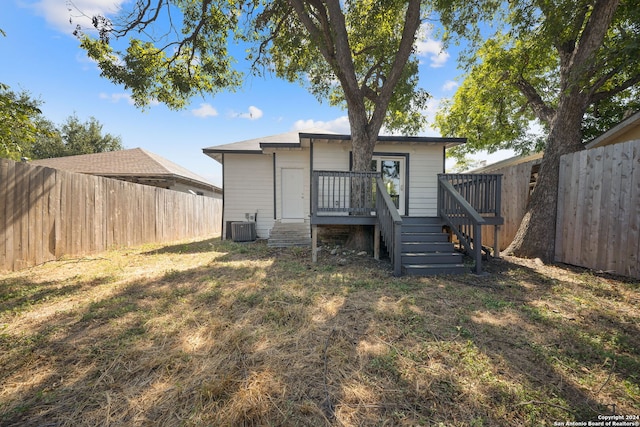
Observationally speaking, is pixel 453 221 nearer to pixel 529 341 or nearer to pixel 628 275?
pixel 628 275

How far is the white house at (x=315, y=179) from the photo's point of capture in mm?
6402

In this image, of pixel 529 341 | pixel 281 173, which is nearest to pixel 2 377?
pixel 529 341

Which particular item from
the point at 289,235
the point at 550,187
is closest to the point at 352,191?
the point at 289,235

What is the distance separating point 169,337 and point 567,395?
329 centimetres

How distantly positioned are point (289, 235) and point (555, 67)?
12.6 meters

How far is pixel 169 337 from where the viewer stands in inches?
97.9

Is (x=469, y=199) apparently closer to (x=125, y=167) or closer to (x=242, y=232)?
(x=242, y=232)

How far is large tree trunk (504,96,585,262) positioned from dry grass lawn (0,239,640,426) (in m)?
1.37

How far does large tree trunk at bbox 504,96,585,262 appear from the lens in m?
5.48

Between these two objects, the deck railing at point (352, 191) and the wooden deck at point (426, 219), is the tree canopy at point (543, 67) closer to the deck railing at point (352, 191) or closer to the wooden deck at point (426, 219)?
→ the wooden deck at point (426, 219)

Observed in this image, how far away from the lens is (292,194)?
915cm

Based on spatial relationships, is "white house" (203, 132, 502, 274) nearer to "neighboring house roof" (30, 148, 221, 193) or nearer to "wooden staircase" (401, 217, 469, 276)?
"wooden staircase" (401, 217, 469, 276)

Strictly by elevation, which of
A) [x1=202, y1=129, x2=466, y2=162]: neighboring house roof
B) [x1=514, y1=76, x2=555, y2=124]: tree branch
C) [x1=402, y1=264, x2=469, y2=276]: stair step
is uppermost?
[x1=514, y1=76, x2=555, y2=124]: tree branch

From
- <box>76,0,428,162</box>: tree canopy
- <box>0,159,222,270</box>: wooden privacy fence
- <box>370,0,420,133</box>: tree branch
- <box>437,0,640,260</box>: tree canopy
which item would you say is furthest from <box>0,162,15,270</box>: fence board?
<box>437,0,640,260</box>: tree canopy
